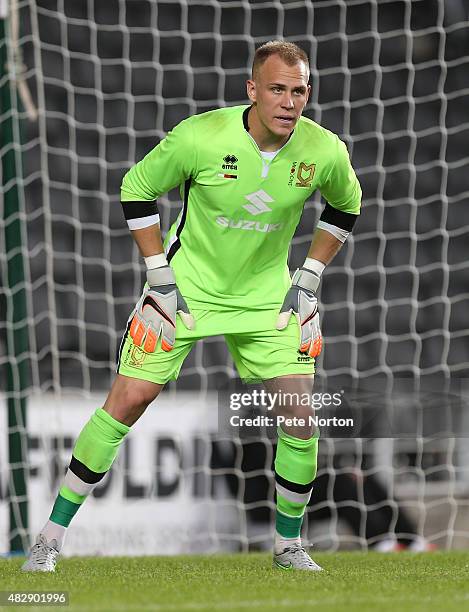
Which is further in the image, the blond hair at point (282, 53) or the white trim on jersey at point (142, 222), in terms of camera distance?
the white trim on jersey at point (142, 222)

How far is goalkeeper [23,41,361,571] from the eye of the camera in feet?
13.4

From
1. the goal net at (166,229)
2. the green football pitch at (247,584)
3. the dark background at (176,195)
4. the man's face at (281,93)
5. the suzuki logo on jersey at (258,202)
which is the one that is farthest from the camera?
the dark background at (176,195)

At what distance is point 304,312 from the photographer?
4.27 meters

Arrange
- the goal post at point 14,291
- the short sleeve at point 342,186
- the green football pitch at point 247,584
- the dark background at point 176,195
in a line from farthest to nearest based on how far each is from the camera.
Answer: the dark background at point 176,195, the goal post at point 14,291, the short sleeve at point 342,186, the green football pitch at point 247,584

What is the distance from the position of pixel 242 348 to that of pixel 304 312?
0.25 m

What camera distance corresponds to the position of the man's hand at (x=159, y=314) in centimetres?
413

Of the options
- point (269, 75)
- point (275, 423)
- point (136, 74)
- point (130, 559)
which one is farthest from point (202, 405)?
point (136, 74)

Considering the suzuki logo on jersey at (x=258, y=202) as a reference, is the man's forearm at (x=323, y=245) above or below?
below

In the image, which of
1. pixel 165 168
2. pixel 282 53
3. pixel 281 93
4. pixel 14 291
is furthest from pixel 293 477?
pixel 14 291

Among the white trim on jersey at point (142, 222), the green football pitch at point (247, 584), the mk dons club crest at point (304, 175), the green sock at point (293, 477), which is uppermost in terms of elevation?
the mk dons club crest at point (304, 175)

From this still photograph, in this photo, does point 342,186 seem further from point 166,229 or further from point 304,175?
point 166,229

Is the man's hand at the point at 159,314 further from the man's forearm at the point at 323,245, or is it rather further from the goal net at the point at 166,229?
the goal net at the point at 166,229

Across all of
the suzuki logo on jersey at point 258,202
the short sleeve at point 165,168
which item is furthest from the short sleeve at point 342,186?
the short sleeve at point 165,168

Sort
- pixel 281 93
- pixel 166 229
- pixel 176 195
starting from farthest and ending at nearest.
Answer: pixel 176 195
pixel 166 229
pixel 281 93
